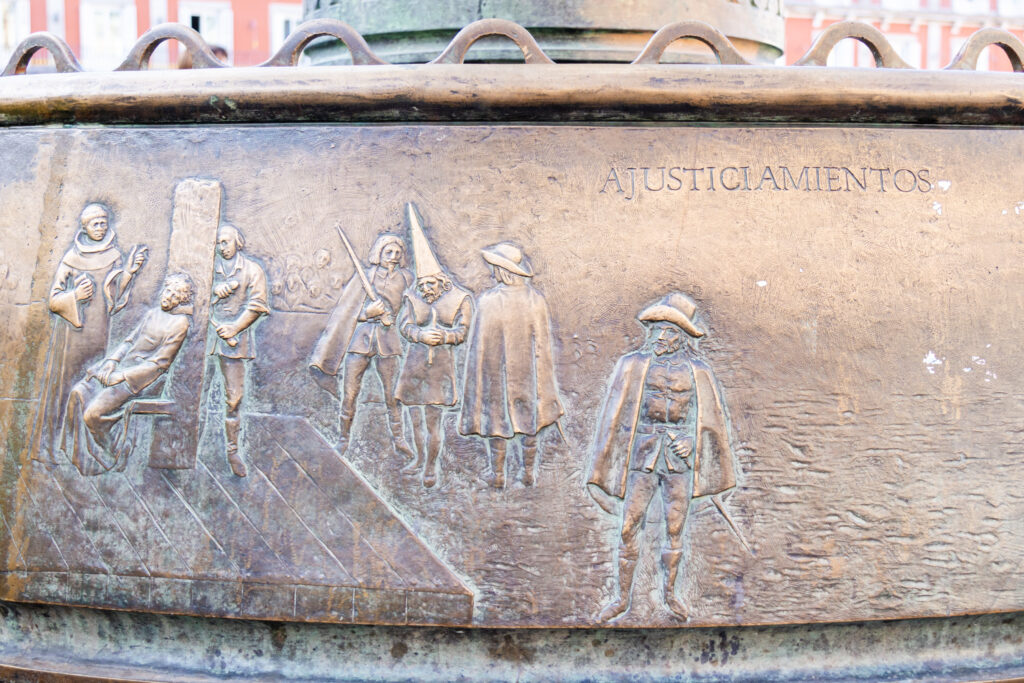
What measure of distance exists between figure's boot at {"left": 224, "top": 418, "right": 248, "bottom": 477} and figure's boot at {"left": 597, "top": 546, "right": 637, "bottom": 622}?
0.89 metres

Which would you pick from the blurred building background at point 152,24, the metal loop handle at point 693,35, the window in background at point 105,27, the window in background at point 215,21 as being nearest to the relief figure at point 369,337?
the metal loop handle at point 693,35

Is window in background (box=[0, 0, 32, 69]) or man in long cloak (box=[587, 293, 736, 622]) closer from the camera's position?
man in long cloak (box=[587, 293, 736, 622])

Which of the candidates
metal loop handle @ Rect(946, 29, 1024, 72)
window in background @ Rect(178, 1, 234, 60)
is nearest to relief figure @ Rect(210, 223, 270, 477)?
metal loop handle @ Rect(946, 29, 1024, 72)

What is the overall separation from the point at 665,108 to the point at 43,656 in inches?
79.0

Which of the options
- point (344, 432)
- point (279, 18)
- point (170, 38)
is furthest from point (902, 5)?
point (344, 432)

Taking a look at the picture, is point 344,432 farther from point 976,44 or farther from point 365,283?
point 976,44

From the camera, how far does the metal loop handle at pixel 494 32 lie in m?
2.48

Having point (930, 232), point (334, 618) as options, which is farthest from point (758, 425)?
point (334, 618)

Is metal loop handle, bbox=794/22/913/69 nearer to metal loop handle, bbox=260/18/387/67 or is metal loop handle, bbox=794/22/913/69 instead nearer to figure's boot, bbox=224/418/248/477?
metal loop handle, bbox=260/18/387/67

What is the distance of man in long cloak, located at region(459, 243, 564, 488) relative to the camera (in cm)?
244

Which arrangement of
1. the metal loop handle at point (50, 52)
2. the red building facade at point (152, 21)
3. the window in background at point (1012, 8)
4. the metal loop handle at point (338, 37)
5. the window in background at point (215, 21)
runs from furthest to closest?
the window in background at point (1012, 8)
the window in background at point (215, 21)
the red building facade at point (152, 21)
the metal loop handle at point (50, 52)
the metal loop handle at point (338, 37)

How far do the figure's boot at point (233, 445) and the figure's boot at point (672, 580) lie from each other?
991 mm

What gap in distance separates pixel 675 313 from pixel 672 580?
1.98 feet

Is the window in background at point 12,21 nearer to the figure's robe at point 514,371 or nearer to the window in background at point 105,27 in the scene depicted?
the window in background at point 105,27
